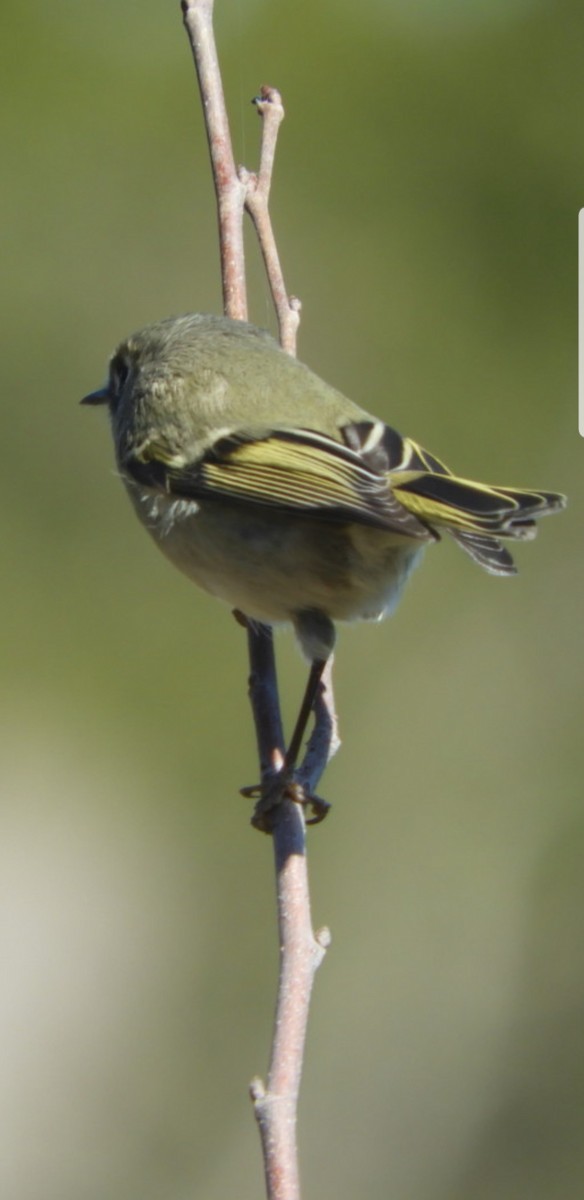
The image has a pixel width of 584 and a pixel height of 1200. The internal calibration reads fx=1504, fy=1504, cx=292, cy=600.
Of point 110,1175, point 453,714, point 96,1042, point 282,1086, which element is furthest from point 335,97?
point 282,1086

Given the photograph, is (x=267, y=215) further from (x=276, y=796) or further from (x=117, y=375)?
(x=276, y=796)

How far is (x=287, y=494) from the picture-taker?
2482 millimetres

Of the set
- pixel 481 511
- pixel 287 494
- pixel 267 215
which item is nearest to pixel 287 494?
pixel 287 494

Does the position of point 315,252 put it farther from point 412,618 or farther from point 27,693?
point 27,693

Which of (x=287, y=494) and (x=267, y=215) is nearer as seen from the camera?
(x=287, y=494)

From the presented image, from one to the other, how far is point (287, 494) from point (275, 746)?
1.40 ft

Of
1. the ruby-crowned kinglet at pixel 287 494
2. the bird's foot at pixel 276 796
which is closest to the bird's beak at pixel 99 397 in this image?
the ruby-crowned kinglet at pixel 287 494

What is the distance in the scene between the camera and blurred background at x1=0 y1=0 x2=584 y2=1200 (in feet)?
16.5

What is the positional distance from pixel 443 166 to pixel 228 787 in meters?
3.09

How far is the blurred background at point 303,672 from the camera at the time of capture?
16.5 feet

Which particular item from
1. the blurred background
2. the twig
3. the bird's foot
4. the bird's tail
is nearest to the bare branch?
the twig

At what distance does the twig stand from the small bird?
9 centimetres

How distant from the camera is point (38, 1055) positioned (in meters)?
5.11

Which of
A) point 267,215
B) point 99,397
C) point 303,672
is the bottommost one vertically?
point 99,397
